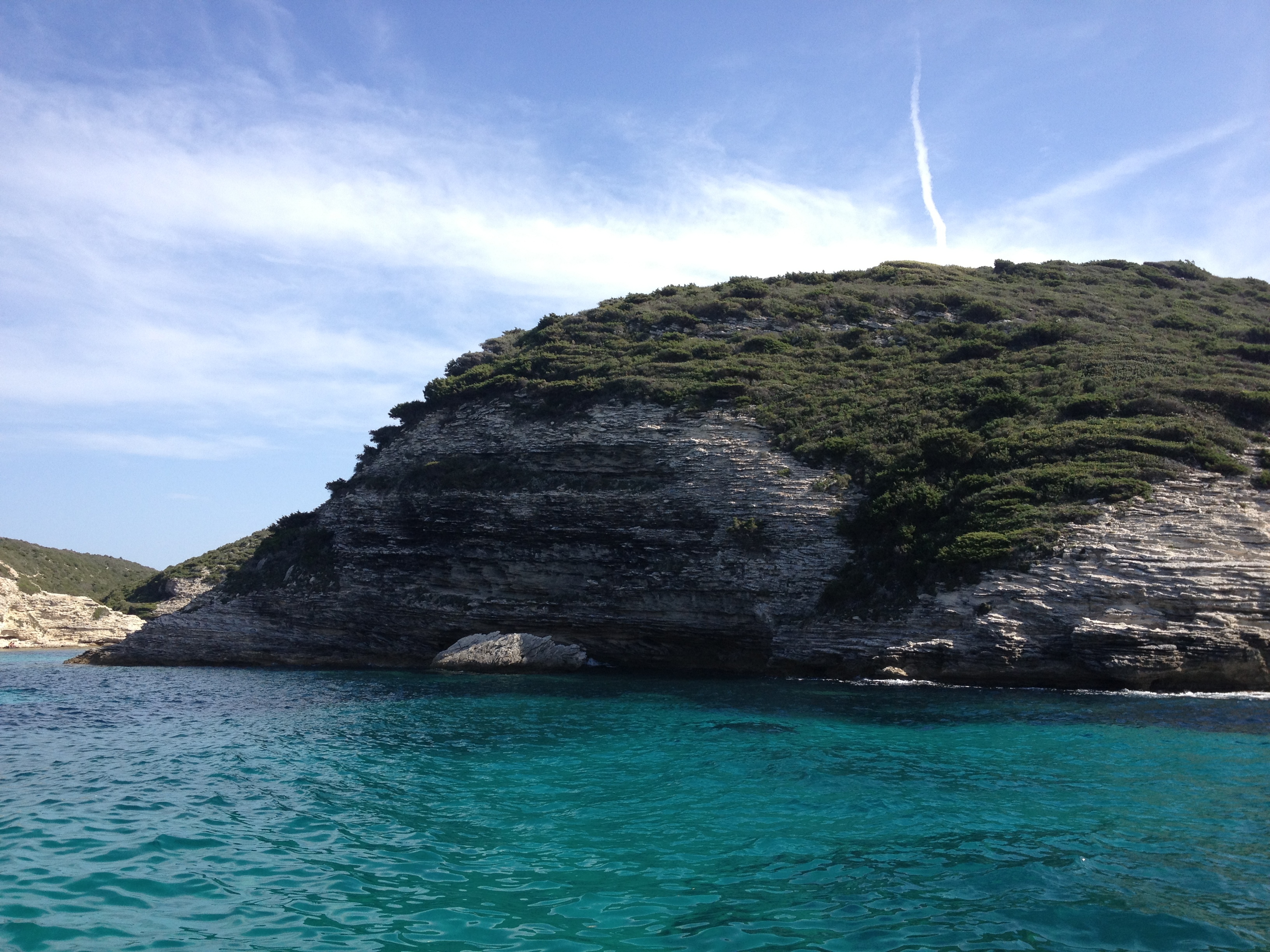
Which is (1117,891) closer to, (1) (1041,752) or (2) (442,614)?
(1) (1041,752)

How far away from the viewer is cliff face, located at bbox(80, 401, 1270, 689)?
2355cm

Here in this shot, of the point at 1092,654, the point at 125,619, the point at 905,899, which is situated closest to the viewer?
the point at 905,899

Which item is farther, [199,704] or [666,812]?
[199,704]

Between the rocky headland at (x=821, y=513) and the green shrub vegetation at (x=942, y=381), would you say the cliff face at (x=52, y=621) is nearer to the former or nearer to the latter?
the rocky headland at (x=821, y=513)

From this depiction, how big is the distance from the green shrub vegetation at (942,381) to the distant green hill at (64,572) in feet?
171

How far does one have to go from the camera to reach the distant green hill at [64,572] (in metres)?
76.4

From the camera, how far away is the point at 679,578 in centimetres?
3297

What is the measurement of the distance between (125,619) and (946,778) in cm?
7104

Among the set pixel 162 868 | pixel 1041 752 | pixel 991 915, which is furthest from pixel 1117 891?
pixel 162 868

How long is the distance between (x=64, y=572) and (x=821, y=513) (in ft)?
287

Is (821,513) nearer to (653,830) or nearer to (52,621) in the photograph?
(653,830)

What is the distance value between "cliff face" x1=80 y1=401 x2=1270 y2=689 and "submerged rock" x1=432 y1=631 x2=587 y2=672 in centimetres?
84

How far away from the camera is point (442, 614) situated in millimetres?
37062

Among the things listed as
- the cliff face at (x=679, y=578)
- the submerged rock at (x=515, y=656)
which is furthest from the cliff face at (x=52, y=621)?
the submerged rock at (x=515, y=656)
